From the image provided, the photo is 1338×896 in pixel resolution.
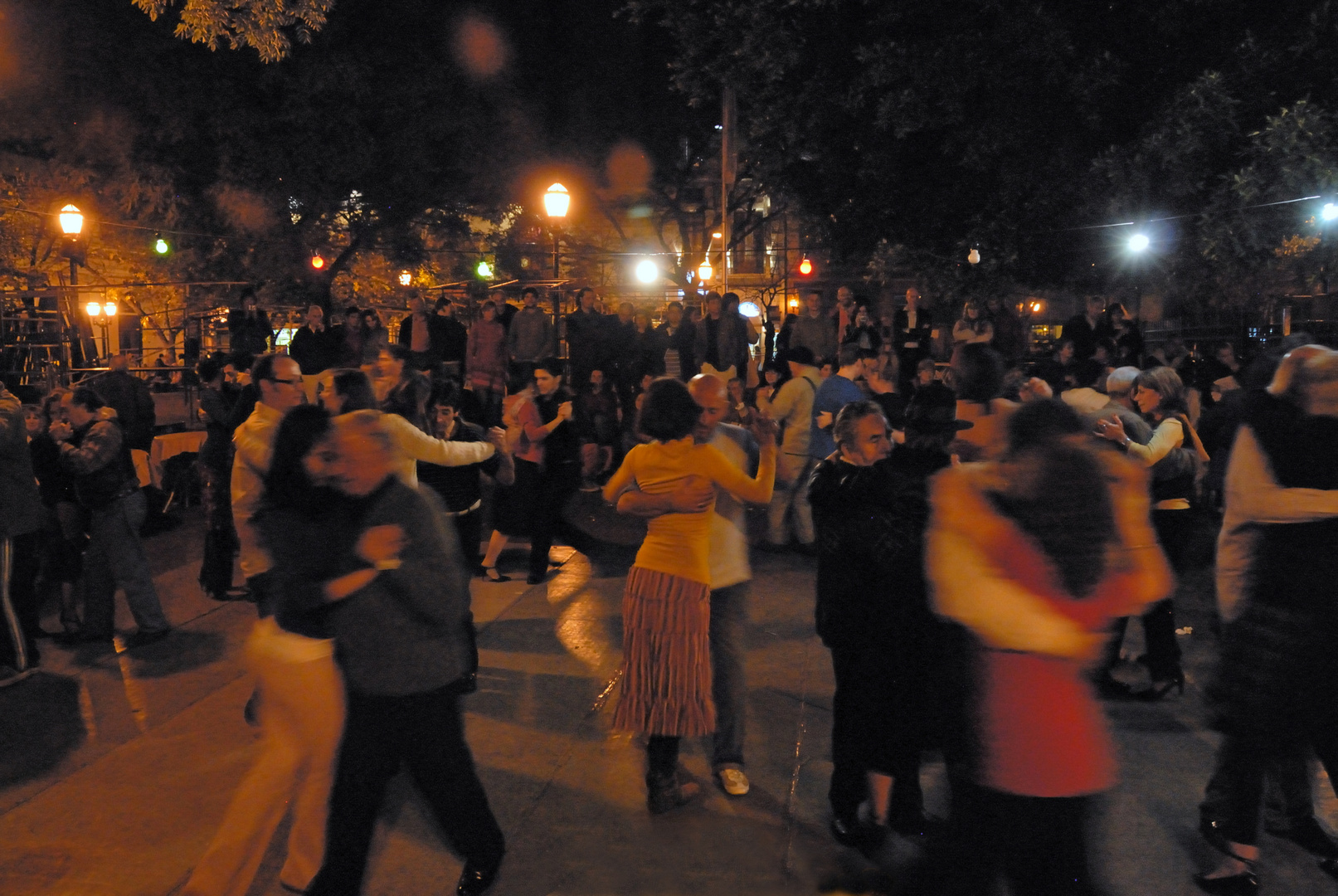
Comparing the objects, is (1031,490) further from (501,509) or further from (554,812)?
(501,509)

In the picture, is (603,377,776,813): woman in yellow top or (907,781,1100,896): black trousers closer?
(907,781,1100,896): black trousers

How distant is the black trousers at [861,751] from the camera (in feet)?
14.0

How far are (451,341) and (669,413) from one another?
34.5 feet

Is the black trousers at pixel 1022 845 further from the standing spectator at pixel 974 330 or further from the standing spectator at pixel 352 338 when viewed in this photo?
the standing spectator at pixel 352 338

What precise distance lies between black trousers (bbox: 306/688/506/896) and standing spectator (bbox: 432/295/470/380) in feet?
35.3

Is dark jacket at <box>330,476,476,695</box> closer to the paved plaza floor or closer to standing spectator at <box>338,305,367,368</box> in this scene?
the paved plaza floor

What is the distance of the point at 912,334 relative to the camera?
14039 mm

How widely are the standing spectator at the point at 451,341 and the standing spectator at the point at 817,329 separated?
437 cm

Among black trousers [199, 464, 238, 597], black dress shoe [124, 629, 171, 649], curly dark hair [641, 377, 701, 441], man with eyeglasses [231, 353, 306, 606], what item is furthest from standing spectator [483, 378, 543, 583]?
curly dark hair [641, 377, 701, 441]

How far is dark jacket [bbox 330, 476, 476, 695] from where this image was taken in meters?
3.47

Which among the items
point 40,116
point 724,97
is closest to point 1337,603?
point 724,97

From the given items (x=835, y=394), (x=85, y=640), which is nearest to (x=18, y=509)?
(x=85, y=640)

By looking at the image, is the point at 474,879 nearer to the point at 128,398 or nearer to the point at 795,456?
the point at 795,456

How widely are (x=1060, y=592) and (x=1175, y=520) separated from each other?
12.3ft
